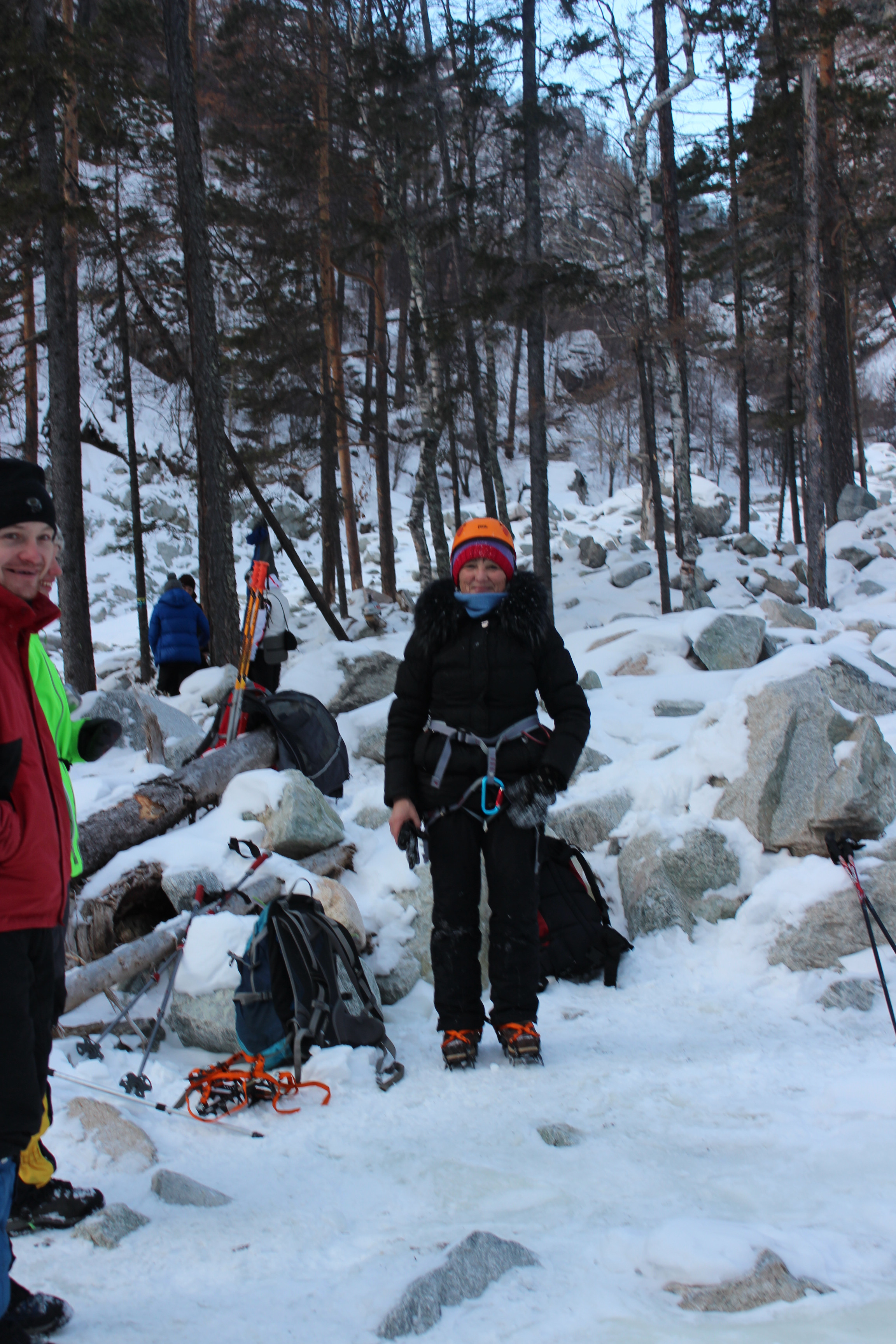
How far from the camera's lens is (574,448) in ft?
136

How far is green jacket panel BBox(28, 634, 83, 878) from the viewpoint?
208 centimetres

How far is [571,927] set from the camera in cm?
443

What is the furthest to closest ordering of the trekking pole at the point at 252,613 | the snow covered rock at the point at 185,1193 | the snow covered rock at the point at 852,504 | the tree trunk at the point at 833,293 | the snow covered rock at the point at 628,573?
the snow covered rock at the point at 852,504 < the snow covered rock at the point at 628,573 < the tree trunk at the point at 833,293 < the trekking pole at the point at 252,613 < the snow covered rock at the point at 185,1193

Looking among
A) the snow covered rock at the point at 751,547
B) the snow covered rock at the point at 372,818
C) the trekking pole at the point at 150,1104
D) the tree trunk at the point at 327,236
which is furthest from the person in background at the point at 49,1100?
the snow covered rock at the point at 751,547

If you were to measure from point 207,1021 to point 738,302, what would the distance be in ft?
68.0

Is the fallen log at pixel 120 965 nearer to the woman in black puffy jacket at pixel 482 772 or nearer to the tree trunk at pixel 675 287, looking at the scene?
the woman in black puffy jacket at pixel 482 772

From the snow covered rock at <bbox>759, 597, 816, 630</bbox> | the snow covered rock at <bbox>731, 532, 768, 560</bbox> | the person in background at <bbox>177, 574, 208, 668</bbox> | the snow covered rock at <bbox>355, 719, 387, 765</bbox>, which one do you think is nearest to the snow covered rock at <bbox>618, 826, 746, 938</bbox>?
the snow covered rock at <bbox>355, 719, 387, 765</bbox>

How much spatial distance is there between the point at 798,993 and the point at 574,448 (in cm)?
3976

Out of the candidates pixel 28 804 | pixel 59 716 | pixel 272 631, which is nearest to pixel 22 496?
pixel 59 716

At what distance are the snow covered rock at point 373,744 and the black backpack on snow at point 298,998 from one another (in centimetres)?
315

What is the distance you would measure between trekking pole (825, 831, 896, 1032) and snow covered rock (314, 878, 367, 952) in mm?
2299

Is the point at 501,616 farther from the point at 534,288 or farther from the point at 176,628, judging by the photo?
the point at 534,288

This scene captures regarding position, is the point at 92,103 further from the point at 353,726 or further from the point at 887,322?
the point at 887,322

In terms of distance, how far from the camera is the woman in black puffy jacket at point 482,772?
3.40m
